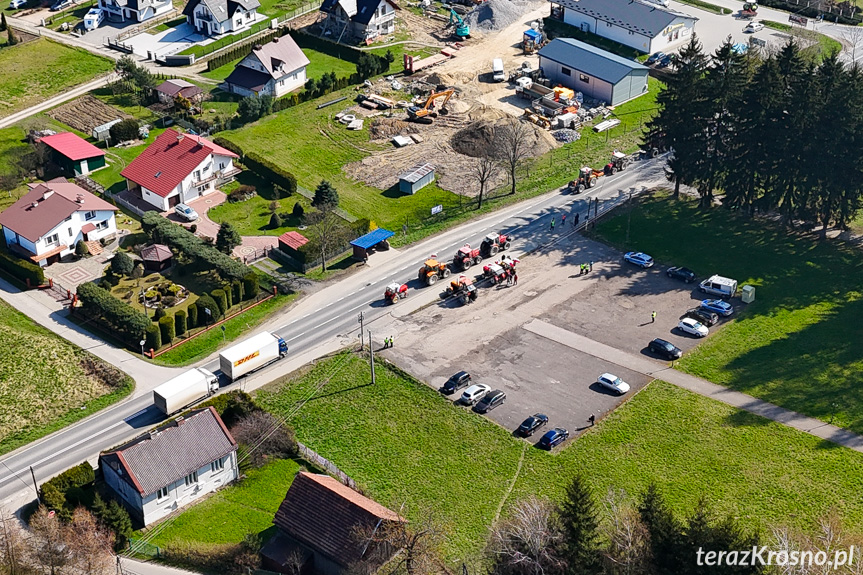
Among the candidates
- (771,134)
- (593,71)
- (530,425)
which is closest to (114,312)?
(530,425)

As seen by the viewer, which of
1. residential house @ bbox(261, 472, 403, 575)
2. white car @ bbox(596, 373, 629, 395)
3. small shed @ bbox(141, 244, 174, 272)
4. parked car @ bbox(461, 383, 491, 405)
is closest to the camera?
residential house @ bbox(261, 472, 403, 575)

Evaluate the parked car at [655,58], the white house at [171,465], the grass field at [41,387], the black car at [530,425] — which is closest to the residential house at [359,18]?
the parked car at [655,58]

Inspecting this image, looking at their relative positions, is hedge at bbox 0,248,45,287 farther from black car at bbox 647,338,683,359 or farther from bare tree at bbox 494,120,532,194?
black car at bbox 647,338,683,359

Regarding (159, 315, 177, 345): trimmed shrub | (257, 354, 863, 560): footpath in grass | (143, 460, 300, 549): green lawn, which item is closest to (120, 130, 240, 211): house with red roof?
(159, 315, 177, 345): trimmed shrub

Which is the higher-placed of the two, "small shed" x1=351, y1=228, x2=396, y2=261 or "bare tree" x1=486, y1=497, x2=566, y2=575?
"bare tree" x1=486, y1=497, x2=566, y2=575

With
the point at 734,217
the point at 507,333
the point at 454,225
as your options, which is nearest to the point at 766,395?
the point at 507,333

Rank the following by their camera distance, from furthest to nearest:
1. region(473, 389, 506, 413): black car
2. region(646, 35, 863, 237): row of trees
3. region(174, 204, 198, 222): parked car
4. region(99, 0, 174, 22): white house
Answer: region(99, 0, 174, 22): white house, region(174, 204, 198, 222): parked car, region(646, 35, 863, 237): row of trees, region(473, 389, 506, 413): black car

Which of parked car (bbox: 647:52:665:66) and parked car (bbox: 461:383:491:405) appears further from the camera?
parked car (bbox: 647:52:665:66)
